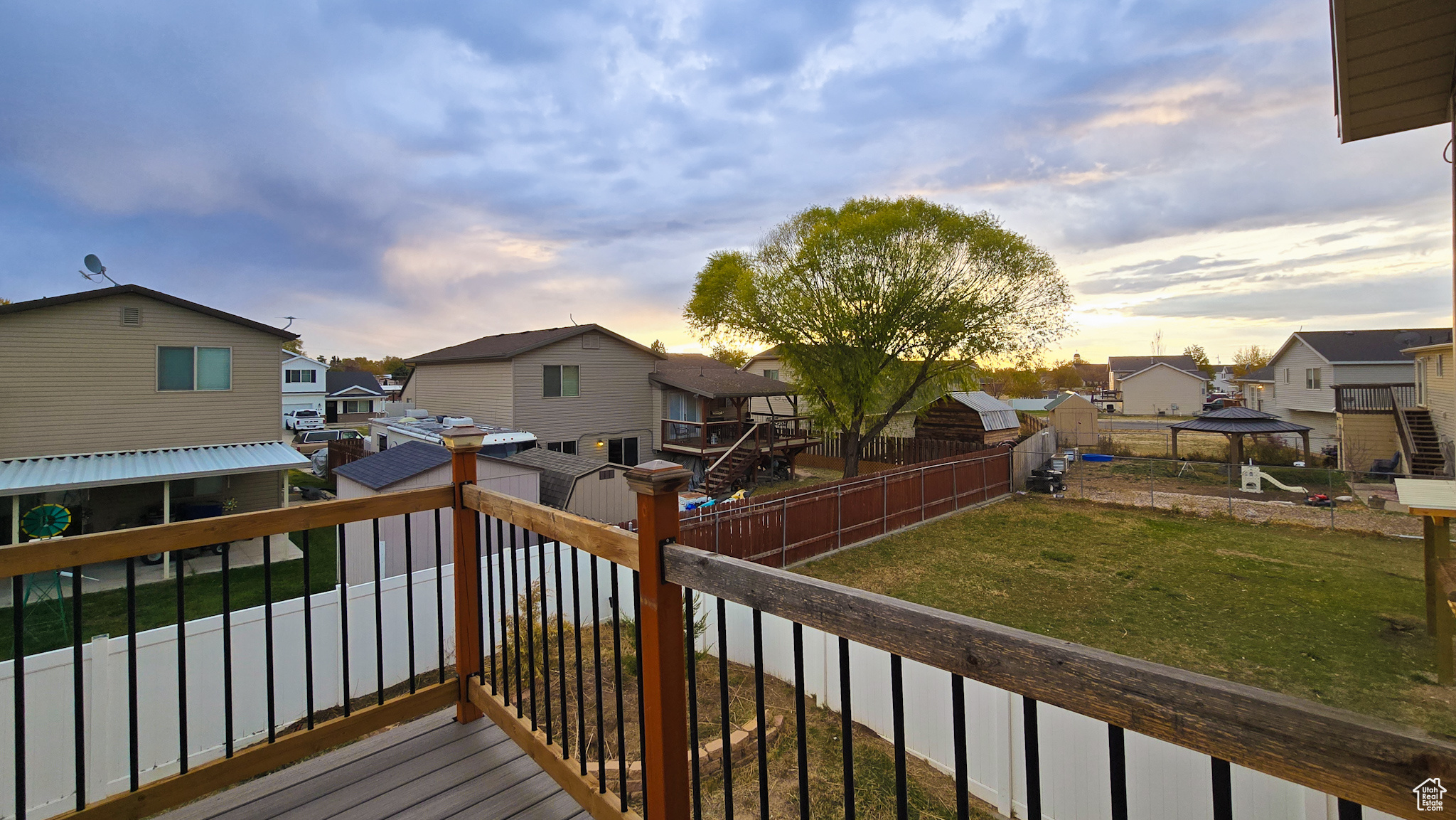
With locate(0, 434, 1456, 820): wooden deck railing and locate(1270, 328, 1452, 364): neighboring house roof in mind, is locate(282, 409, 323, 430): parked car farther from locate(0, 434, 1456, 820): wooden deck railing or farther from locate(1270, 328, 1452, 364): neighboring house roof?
locate(1270, 328, 1452, 364): neighboring house roof

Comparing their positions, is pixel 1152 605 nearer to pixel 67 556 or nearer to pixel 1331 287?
pixel 67 556

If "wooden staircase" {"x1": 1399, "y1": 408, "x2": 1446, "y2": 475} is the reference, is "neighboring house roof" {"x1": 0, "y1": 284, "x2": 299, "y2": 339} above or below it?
above

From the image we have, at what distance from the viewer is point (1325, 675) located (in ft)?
21.5

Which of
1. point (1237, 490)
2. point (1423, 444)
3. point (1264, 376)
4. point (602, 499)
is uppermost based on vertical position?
point (1264, 376)

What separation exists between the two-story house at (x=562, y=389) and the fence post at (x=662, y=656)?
1651cm

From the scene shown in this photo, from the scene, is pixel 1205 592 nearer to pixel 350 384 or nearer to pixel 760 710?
pixel 760 710

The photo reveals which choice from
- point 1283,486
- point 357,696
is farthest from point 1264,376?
point 357,696

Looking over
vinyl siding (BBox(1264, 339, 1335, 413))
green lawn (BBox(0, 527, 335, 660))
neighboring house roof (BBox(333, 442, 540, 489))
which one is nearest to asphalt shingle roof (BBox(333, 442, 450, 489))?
neighboring house roof (BBox(333, 442, 540, 489))

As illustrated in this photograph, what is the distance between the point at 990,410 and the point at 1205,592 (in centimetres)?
1597

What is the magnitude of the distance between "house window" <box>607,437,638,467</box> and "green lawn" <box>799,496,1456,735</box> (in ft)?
34.2

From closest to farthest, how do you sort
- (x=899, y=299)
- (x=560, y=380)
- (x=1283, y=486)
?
(x=1283, y=486), (x=899, y=299), (x=560, y=380)

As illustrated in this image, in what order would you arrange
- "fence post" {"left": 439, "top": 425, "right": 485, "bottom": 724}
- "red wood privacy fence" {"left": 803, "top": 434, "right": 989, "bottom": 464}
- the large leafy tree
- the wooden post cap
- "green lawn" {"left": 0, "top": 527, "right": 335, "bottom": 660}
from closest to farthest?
the wooden post cap < "fence post" {"left": 439, "top": 425, "right": 485, "bottom": 724} < "green lawn" {"left": 0, "top": 527, "right": 335, "bottom": 660} < the large leafy tree < "red wood privacy fence" {"left": 803, "top": 434, "right": 989, "bottom": 464}

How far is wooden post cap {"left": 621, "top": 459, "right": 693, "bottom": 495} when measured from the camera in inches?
68.4

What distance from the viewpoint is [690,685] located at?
184cm
